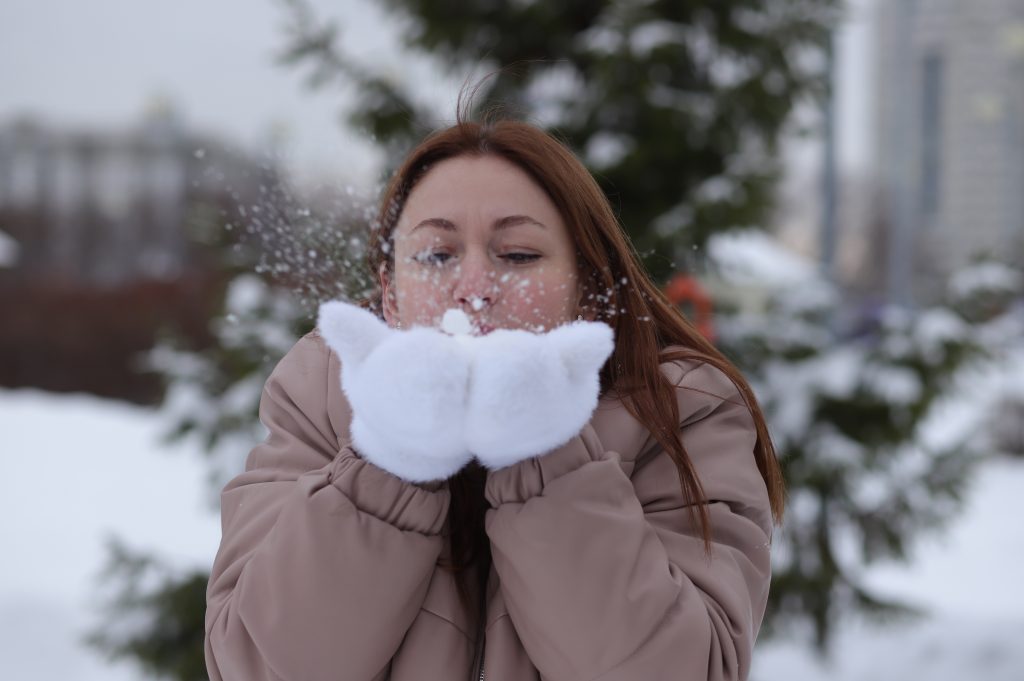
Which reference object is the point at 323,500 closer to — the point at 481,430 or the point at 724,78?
the point at 481,430

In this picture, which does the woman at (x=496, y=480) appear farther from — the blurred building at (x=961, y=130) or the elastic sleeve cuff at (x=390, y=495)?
the blurred building at (x=961, y=130)

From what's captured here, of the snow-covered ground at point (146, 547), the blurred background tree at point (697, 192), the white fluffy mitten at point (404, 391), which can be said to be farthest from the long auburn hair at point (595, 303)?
the snow-covered ground at point (146, 547)

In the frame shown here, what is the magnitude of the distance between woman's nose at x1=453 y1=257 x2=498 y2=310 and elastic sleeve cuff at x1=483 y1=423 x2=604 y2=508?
25 centimetres

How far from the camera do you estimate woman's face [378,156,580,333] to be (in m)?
1.34

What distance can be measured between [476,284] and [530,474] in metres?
0.29

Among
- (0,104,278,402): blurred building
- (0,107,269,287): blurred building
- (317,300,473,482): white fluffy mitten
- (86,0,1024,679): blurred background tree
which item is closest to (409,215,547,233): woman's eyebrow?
(317,300,473,482): white fluffy mitten

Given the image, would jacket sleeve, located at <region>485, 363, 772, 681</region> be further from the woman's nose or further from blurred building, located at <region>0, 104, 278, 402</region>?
blurred building, located at <region>0, 104, 278, 402</region>

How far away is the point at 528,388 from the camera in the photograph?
42.4 inches

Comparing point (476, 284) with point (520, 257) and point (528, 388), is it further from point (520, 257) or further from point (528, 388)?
point (528, 388)

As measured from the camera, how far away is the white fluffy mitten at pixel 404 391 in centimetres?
106

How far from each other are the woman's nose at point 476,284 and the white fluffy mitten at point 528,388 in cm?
20

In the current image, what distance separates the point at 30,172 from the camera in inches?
2093

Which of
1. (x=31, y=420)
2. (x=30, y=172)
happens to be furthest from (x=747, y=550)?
(x=30, y=172)

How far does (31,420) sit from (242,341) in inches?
282
